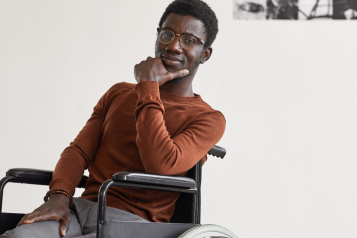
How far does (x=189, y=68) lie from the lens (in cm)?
164

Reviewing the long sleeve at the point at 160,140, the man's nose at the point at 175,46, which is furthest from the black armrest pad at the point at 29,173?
the man's nose at the point at 175,46

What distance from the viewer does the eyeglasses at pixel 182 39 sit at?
1595 mm

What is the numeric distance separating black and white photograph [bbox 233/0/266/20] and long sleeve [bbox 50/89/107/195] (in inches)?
63.6

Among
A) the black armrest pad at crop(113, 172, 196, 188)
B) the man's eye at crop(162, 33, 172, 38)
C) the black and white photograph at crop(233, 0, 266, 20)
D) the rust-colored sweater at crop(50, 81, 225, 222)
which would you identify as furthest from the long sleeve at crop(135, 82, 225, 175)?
the black and white photograph at crop(233, 0, 266, 20)

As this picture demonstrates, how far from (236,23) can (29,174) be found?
196cm

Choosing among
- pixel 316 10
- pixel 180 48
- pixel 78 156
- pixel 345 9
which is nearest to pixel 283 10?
pixel 316 10

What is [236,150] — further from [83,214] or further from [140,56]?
[83,214]

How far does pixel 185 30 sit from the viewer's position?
1.60 metres

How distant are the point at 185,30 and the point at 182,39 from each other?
0.12 ft

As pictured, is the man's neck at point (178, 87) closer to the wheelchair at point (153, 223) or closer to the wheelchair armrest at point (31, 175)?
the wheelchair at point (153, 223)

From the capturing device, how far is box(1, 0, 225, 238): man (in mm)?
1386

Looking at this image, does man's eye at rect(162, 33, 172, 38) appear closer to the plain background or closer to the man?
the man

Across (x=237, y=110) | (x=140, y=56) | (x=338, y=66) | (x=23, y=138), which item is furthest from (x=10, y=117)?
(x=338, y=66)

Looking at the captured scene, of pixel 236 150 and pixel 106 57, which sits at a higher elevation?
pixel 106 57
